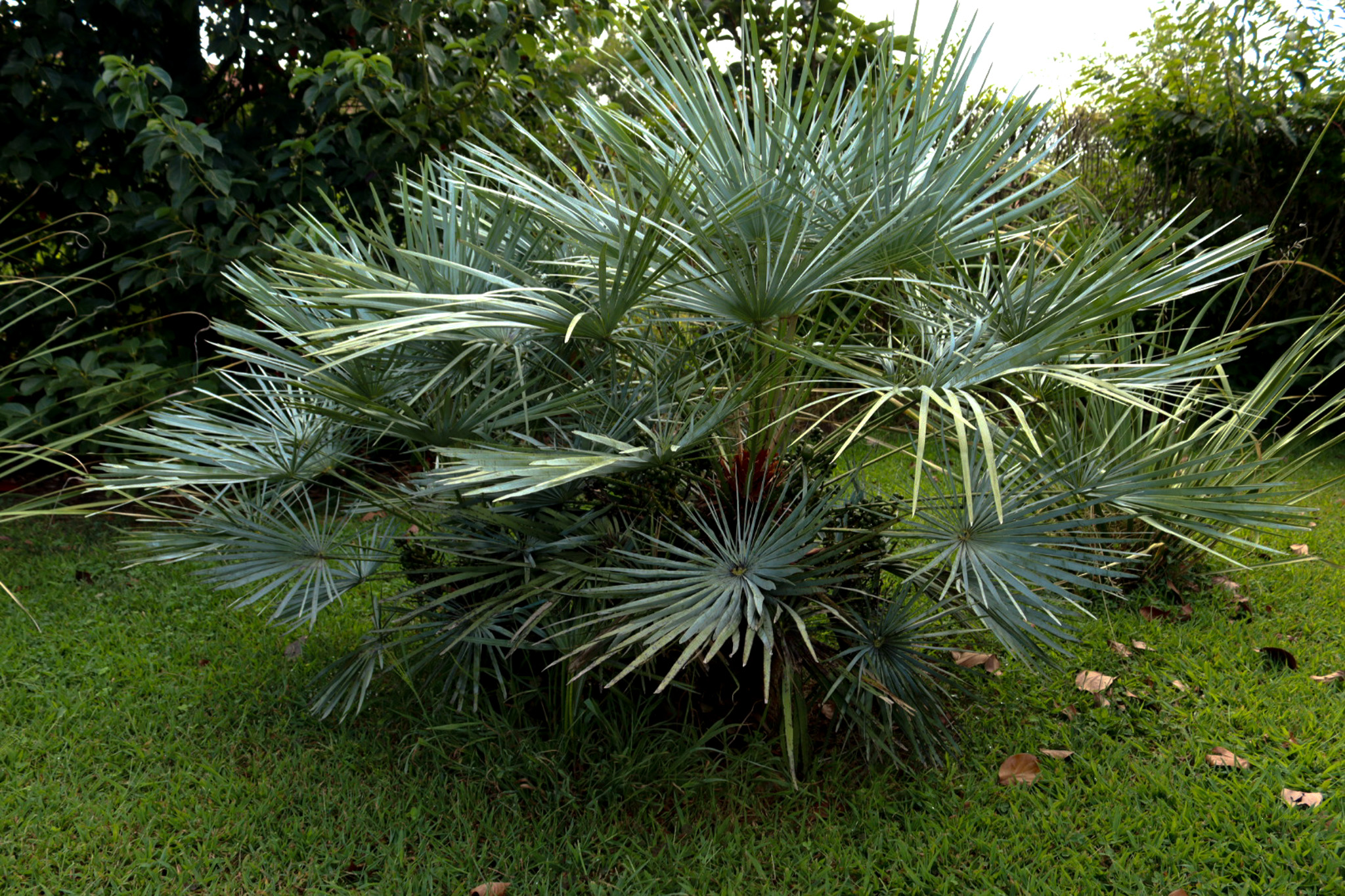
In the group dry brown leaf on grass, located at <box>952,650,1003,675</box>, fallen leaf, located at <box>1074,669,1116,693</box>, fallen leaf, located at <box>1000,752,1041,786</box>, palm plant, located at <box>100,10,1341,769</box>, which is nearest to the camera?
palm plant, located at <box>100,10,1341,769</box>

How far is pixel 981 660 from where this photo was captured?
2887 millimetres

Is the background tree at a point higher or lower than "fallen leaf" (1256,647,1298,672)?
higher

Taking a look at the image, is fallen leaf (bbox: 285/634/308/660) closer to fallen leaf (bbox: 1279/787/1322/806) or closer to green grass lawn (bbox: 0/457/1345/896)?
green grass lawn (bbox: 0/457/1345/896)

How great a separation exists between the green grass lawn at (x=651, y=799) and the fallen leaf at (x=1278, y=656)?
0.13 feet

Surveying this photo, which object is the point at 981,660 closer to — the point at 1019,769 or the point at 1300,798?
the point at 1019,769

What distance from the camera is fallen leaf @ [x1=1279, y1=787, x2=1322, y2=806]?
7.23 feet

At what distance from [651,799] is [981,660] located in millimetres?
1224

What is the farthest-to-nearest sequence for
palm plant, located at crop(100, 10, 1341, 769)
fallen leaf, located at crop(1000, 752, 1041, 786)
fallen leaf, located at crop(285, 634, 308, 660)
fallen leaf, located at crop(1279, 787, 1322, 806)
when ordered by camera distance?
1. fallen leaf, located at crop(285, 634, 308, 660)
2. fallen leaf, located at crop(1000, 752, 1041, 786)
3. fallen leaf, located at crop(1279, 787, 1322, 806)
4. palm plant, located at crop(100, 10, 1341, 769)

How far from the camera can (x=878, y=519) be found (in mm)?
2326

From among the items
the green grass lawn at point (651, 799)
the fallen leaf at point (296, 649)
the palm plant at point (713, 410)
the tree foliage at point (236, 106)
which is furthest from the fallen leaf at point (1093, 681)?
the tree foliage at point (236, 106)

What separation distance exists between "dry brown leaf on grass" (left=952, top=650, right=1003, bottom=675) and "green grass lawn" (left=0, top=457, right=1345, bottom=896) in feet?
0.17

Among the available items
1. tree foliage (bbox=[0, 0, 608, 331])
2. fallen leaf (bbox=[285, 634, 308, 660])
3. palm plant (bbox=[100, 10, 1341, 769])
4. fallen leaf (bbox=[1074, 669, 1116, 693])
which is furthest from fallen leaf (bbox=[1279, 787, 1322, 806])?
tree foliage (bbox=[0, 0, 608, 331])

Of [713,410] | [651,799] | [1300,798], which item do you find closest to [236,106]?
[713,410]

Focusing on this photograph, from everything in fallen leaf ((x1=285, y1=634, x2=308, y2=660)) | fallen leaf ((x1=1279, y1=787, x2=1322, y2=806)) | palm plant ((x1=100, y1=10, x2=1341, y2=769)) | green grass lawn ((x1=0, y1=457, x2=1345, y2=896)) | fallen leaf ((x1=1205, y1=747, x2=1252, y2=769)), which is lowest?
fallen leaf ((x1=285, y1=634, x2=308, y2=660))
